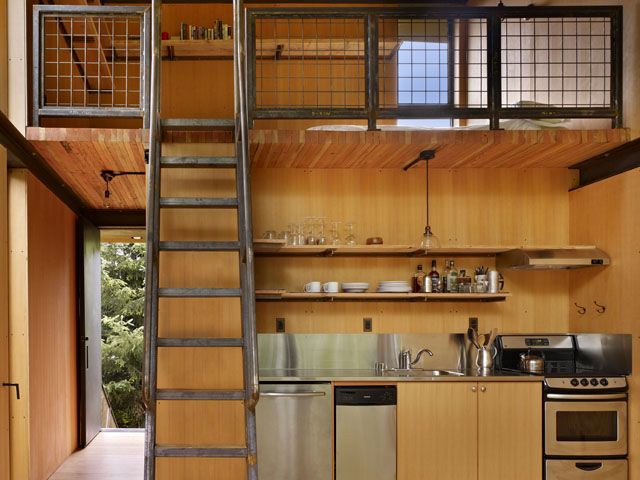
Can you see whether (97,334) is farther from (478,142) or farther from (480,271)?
(478,142)

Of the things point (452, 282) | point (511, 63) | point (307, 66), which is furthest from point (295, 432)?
point (307, 66)

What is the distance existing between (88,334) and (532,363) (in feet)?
16.6

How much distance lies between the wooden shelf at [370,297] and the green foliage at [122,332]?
11743mm

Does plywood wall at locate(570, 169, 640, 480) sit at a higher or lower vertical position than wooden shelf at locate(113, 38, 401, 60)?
lower

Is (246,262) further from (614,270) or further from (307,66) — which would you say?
(307,66)

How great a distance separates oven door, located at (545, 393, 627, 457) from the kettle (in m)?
0.29

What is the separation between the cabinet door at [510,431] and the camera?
16.3 ft

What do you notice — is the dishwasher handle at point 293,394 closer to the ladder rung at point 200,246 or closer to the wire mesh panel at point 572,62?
the ladder rung at point 200,246

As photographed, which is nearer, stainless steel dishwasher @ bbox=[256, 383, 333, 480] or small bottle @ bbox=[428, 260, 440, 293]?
Result: stainless steel dishwasher @ bbox=[256, 383, 333, 480]

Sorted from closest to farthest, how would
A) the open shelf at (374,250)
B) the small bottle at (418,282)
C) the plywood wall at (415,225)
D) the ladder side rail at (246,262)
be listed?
the ladder side rail at (246,262) → the open shelf at (374,250) → the small bottle at (418,282) → the plywood wall at (415,225)

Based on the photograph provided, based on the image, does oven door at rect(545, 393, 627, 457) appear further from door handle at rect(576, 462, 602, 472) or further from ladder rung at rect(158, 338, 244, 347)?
ladder rung at rect(158, 338, 244, 347)

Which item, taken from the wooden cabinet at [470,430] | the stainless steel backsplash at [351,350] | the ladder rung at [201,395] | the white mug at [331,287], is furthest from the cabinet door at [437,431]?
the ladder rung at [201,395]

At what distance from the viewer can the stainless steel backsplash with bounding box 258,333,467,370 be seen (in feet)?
18.2

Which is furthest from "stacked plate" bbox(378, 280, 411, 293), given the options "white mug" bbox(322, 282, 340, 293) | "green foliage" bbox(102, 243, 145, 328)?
"green foliage" bbox(102, 243, 145, 328)
